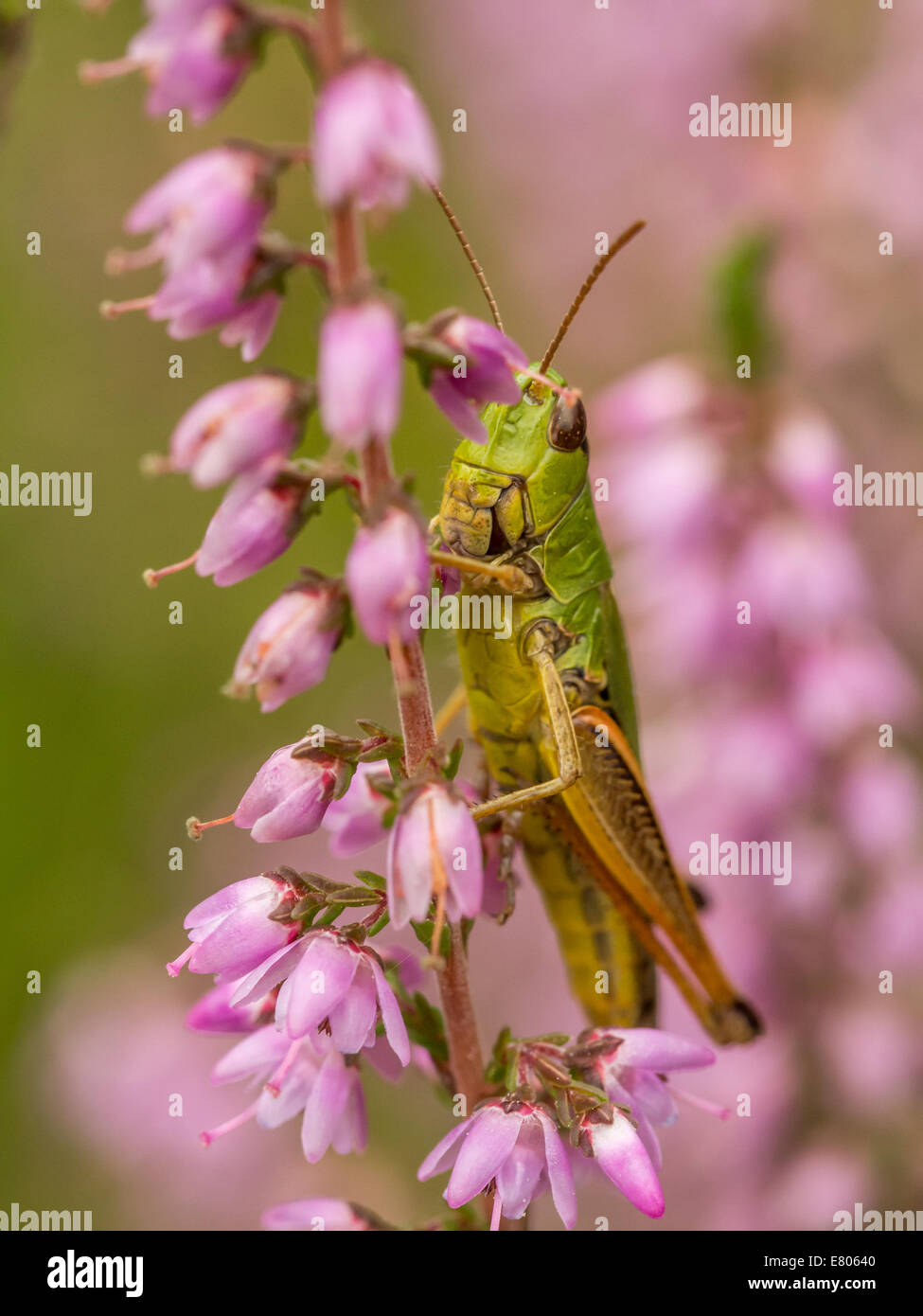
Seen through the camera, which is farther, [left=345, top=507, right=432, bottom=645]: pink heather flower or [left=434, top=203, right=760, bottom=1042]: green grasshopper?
[left=434, top=203, right=760, bottom=1042]: green grasshopper

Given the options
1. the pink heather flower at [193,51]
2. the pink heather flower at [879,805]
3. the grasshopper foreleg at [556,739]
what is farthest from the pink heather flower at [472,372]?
the pink heather flower at [879,805]

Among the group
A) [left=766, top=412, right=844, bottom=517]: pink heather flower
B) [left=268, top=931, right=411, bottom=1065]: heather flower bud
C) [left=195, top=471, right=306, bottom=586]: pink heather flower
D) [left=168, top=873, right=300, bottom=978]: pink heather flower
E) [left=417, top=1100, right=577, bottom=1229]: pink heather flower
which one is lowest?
[left=417, top=1100, right=577, bottom=1229]: pink heather flower

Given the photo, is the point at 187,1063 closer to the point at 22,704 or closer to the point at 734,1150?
the point at 22,704

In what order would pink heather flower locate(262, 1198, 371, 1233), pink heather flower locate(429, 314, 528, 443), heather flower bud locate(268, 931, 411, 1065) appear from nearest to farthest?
pink heather flower locate(429, 314, 528, 443), heather flower bud locate(268, 931, 411, 1065), pink heather flower locate(262, 1198, 371, 1233)

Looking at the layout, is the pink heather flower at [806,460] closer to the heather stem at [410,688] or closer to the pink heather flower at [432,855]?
the heather stem at [410,688]

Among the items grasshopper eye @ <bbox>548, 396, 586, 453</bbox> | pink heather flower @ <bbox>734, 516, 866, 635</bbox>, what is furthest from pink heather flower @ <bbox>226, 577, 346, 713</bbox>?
pink heather flower @ <bbox>734, 516, 866, 635</bbox>

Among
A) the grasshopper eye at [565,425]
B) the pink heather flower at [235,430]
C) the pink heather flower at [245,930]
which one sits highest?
the grasshopper eye at [565,425]

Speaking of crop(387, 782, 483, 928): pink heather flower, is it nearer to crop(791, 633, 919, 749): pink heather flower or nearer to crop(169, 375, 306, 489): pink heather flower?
crop(169, 375, 306, 489): pink heather flower

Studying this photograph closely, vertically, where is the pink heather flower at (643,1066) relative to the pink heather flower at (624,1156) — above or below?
above
